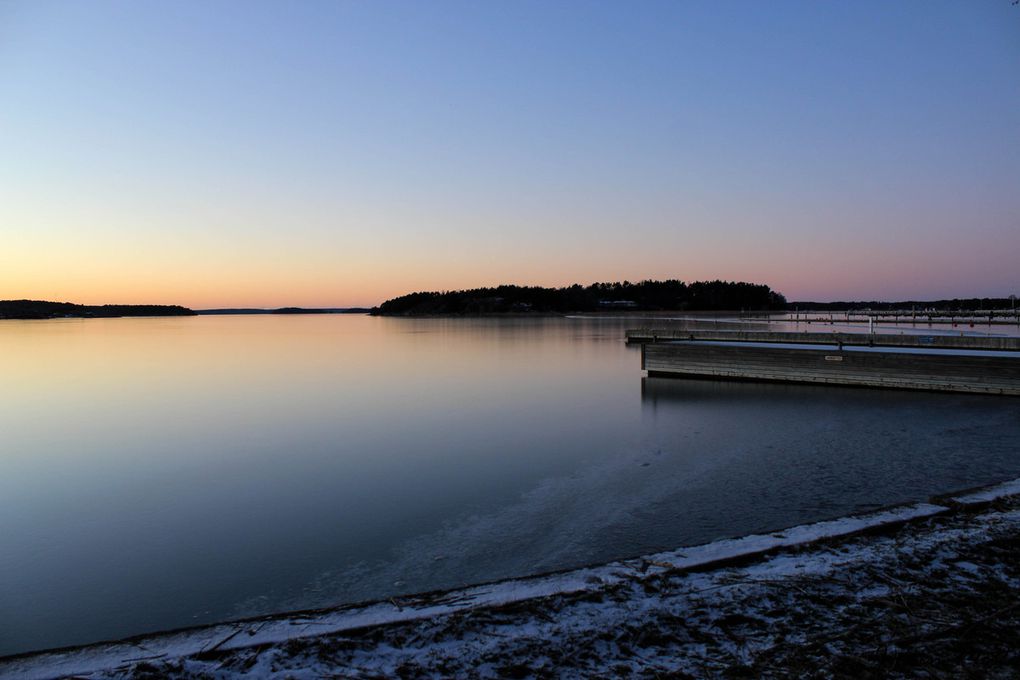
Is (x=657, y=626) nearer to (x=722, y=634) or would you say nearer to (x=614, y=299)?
(x=722, y=634)

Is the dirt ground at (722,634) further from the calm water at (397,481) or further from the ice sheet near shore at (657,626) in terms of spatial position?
the calm water at (397,481)

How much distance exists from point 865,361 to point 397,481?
1438 cm

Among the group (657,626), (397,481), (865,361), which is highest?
(865,361)

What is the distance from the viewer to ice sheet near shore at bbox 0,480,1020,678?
10.6 ft

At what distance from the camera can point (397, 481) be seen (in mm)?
8680

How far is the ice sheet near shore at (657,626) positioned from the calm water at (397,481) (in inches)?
42.6

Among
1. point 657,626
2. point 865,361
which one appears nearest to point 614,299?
point 865,361

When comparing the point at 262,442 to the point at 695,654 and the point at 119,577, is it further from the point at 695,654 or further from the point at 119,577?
the point at 695,654

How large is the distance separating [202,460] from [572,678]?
900 centimetres

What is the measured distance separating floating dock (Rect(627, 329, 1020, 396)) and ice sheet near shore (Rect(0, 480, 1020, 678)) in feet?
43.7

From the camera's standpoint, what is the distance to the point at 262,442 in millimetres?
11641

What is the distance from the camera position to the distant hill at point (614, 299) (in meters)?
146

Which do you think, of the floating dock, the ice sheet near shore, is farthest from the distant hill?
the ice sheet near shore

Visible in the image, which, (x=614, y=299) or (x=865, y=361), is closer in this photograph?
(x=865, y=361)
